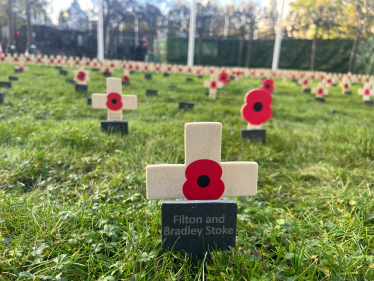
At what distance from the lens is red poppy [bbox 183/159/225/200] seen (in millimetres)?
1546

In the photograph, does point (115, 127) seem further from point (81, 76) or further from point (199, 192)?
point (81, 76)

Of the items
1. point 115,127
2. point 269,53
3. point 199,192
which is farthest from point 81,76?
point 269,53

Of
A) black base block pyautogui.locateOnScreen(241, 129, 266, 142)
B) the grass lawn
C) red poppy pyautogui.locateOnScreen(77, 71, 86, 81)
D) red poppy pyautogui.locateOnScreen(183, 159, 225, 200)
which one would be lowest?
the grass lawn

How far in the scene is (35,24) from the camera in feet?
70.3

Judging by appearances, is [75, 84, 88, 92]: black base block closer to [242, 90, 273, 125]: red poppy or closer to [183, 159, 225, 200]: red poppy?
[242, 90, 273, 125]: red poppy

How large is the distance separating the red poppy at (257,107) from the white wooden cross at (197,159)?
2.45 metres

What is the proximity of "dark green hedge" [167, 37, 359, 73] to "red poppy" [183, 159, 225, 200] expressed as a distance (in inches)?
947

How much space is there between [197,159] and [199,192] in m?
0.20

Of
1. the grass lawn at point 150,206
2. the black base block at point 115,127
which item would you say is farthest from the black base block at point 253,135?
the black base block at point 115,127

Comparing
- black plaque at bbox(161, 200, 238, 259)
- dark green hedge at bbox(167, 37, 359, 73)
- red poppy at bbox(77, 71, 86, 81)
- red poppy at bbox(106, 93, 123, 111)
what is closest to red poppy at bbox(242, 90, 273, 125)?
red poppy at bbox(106, 93, 123, 111)

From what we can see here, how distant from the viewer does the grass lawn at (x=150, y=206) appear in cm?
150

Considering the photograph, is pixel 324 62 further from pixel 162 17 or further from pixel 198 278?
pixel 198 278

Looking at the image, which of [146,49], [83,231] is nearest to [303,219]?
[83,231]

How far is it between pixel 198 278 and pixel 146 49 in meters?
24.1
